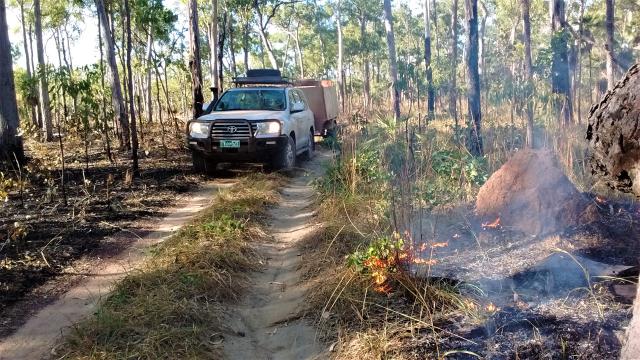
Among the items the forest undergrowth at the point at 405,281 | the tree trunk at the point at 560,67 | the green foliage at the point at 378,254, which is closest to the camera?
the forest undergrowth at the point at 405,281

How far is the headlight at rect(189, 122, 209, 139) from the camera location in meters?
9.63

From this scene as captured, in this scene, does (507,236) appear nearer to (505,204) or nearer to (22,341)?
(505,204)

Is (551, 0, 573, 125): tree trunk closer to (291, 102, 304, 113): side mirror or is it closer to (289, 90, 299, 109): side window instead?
(291, 102, 304, 113): side mirror

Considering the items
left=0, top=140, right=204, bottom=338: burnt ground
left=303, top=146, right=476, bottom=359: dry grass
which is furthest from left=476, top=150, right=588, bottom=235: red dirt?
left=0, top=140, right=204, bottom=338: burnt ground

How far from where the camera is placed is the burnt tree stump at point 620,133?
5.37ft

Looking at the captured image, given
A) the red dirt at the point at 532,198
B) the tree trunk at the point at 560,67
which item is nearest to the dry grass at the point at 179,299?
the red dirt at the point at 532,198

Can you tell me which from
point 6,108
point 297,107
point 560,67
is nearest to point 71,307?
point 297,107

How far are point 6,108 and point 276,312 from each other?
29.6 ft

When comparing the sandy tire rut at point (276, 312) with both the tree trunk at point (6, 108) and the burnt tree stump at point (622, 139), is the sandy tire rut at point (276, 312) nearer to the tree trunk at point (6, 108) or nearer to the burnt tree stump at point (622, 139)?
the burnt tree stump at point (622, 139)

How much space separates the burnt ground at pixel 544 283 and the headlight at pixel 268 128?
5.04 m

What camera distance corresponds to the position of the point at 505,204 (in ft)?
16.1

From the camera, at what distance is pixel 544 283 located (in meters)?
3.61

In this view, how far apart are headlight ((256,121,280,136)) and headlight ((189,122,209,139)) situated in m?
0.95

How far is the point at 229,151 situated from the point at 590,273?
7.03m
